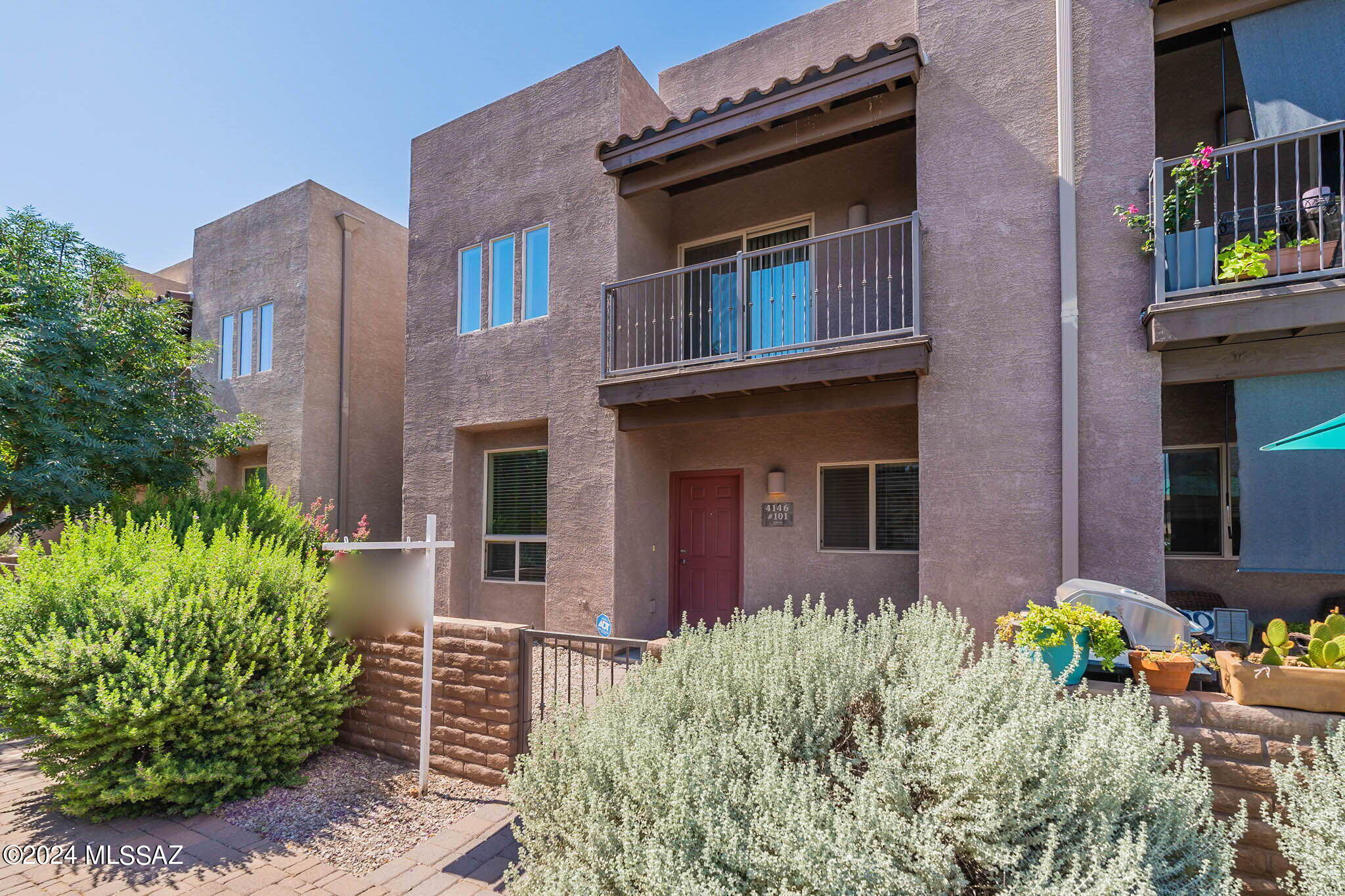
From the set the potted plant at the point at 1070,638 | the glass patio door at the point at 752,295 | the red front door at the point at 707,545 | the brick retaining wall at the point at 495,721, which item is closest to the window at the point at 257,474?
the red front door at the point at 707,545

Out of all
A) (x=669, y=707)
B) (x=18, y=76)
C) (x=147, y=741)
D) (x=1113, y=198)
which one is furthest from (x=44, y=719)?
(x=1113, y=198)

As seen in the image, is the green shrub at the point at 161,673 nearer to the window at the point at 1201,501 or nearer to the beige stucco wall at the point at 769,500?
the beige stucco wall at the point at 769,500

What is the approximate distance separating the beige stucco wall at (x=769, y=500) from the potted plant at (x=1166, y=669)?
3.90m

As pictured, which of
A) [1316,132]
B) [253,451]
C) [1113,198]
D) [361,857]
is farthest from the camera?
[253,451]

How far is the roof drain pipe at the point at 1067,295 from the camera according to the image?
213 inches

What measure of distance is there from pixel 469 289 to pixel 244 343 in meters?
5.86

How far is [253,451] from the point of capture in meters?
12.0

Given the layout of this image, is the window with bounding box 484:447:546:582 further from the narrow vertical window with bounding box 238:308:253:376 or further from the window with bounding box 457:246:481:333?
the narrow vertical window with bounding box 238:308:253:376

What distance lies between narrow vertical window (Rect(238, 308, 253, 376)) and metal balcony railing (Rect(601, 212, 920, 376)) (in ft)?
27.5

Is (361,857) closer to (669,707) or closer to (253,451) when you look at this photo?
(669,707)

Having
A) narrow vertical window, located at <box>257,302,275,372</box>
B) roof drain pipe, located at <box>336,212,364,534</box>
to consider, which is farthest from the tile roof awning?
narrow vertical window, located at <box>257,302,275,372</box>

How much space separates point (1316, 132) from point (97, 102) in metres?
13.0

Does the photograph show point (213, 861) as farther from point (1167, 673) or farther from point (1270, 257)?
point (1270, 257)

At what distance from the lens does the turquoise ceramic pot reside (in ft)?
11.0
